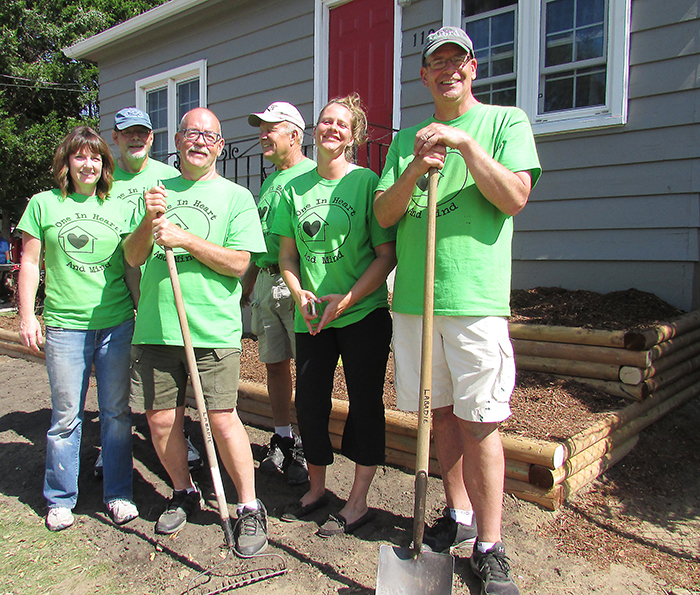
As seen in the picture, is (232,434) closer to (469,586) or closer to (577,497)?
(469,586)

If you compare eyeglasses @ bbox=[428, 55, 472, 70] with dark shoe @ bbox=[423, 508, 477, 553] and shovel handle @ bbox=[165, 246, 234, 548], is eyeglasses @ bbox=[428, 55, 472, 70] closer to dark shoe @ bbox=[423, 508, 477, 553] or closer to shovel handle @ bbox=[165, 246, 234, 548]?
shovel handle @ bbox=[165, 246, 234, 548]

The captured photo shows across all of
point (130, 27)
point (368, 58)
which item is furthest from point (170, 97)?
point (368, 58)

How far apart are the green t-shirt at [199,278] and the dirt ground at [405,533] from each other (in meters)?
0.97

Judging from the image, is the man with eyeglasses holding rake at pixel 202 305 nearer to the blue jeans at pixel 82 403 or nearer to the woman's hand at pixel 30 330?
the blue jeans at pixel 82 403

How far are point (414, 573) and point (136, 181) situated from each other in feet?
8.41

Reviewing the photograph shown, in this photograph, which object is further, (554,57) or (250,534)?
(554,57)

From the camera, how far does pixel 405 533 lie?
2609mm

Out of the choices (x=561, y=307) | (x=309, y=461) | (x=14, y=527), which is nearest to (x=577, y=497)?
(x=309, y=461)

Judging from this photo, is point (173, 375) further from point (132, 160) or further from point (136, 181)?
point (132, 160)

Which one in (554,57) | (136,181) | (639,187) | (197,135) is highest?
(554,57)

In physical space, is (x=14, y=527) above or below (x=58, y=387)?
below

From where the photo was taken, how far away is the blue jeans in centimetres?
281

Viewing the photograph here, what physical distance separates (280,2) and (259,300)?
5.78 m

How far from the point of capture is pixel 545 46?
535 cm
